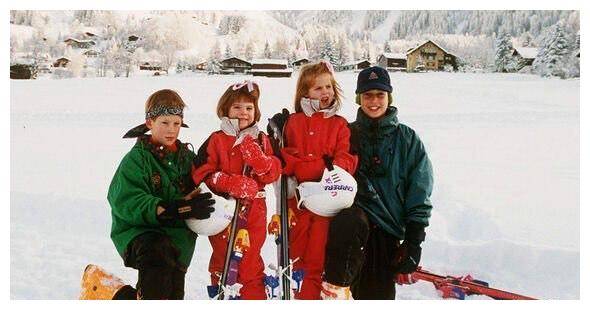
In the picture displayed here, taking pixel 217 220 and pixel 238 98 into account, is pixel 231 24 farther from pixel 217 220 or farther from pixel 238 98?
pixel 217 220

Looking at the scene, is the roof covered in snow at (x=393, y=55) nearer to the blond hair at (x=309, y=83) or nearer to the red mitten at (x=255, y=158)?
the blond hair at (x=309, y=83)

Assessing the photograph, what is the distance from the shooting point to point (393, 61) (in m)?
5.12

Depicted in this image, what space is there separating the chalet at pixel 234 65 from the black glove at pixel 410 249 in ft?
5.81

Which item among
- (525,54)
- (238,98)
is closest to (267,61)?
(238,98)

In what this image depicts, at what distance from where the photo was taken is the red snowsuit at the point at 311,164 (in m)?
4.50

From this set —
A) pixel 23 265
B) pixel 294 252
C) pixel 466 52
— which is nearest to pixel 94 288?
pixel 23 265

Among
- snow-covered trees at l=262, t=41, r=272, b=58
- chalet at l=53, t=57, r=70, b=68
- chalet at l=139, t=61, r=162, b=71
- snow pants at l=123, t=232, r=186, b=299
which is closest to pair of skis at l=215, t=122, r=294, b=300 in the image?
snow pants at l=123, t=232, r=186, b=299

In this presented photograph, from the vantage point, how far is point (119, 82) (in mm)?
5090

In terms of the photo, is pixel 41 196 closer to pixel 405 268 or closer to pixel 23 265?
pixel 23 265

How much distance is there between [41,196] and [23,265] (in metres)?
0.54

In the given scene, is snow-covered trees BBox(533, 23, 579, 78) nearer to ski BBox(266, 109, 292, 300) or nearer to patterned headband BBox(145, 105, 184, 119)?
ski BBox(266, 109, 292, 300)

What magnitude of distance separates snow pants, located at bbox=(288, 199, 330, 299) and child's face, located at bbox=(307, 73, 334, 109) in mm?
748

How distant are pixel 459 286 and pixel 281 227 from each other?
1.49 meters

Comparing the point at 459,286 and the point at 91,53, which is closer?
the point at 459,286
